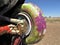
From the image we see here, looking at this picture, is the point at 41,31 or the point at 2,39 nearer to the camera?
the point at 2,39

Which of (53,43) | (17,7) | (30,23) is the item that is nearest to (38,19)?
(30,23)

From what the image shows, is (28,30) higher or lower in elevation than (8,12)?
lower

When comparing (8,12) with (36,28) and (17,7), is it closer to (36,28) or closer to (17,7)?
(17,7)

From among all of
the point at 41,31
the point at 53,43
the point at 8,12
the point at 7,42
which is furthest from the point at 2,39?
the point at 53,43

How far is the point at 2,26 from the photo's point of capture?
421cm

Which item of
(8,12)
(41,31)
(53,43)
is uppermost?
(8,12)

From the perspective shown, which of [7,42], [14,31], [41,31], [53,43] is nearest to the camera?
[14,31]

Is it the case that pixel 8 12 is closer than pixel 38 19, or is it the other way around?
pixel 8 12

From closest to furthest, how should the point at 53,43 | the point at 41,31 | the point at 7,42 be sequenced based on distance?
the point at 7,42 < the point at 41,31 < the point at 53,43

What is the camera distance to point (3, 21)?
4.30 m

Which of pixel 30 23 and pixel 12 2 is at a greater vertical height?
pixel 12 2

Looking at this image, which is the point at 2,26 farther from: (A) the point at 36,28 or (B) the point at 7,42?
(A) the point at 36,28

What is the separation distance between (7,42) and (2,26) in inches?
14.9

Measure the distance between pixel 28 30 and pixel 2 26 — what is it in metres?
0.60
